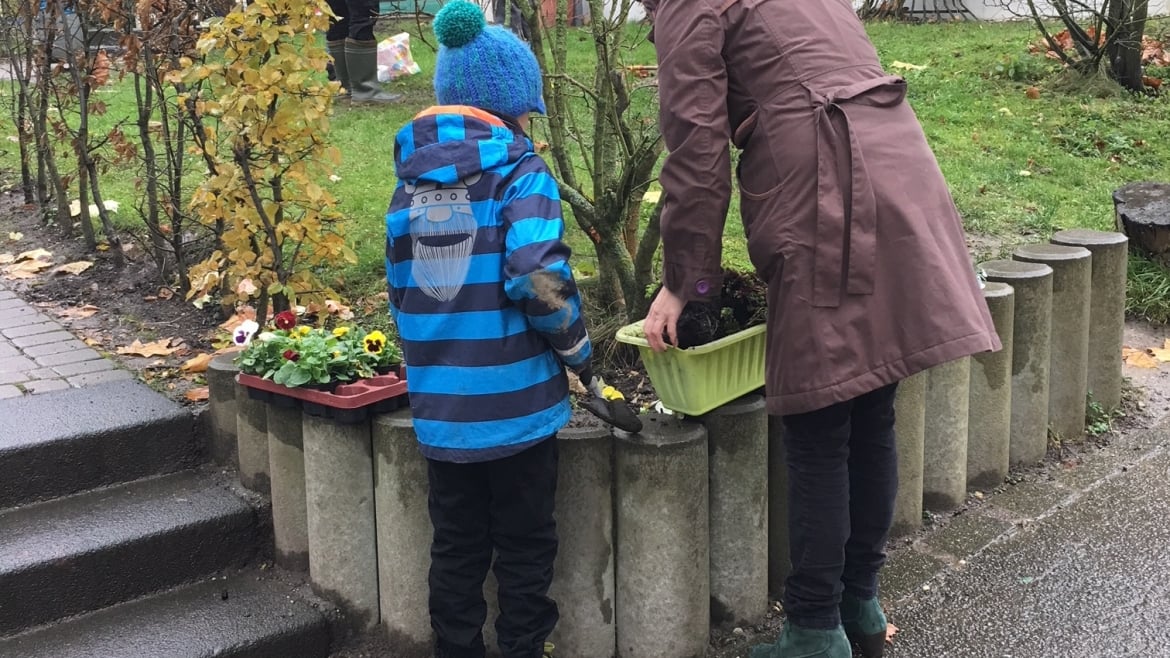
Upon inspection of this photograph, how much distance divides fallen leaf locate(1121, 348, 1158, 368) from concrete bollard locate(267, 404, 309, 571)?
3.72 m

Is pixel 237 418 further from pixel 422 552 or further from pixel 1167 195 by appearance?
pixel 1167 195

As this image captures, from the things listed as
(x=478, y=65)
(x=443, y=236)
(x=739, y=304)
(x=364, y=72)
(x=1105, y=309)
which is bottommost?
(x=1105, y=309)

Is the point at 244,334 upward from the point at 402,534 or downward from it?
upward

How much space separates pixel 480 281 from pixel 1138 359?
366cm

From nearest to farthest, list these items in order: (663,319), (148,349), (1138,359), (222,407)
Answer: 1. (663,319)
2. (222,407)
3. (148,349)
4. (1138,359)

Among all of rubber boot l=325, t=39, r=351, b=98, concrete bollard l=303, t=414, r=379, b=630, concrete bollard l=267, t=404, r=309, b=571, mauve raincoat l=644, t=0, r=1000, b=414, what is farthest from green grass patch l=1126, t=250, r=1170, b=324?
rubber boot l=325, t=39, r=351, b=98

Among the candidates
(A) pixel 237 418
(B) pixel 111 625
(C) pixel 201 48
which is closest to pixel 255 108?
(C) pixel 201 48

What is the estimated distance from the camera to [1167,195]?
5539 mm

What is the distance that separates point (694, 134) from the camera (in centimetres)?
232

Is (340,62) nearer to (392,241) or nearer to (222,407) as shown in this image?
(222,407)

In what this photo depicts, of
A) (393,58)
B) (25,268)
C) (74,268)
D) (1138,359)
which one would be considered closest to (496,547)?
(74,268)

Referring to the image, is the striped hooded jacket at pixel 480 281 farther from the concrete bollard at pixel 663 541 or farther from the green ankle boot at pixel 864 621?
the green ankle boot at pixel 864 621

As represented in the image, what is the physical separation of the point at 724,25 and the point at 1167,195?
418cm

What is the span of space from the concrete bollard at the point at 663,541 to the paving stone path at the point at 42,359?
6.30 feet
